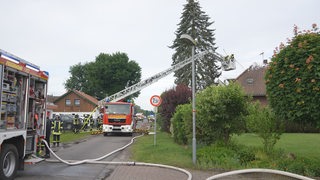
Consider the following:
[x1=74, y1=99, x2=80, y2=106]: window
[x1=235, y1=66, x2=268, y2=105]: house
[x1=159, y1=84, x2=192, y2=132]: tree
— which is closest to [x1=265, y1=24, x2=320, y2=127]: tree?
[x1=159, y1=84, x2=192, y2=132]: tree

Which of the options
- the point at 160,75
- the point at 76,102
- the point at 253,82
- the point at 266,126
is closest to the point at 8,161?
the point at 266,126

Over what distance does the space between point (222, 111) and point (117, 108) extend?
15003 mm

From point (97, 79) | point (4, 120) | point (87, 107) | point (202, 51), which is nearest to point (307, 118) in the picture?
point (4, 120)

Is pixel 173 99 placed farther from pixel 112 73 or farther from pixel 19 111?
pixel 112 73

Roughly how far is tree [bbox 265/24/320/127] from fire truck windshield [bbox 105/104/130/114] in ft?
57.1

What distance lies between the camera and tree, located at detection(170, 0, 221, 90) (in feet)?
134

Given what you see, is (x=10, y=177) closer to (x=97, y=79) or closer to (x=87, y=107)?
(x=87, y=107)

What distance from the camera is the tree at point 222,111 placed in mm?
11844

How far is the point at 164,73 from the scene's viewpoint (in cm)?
3609

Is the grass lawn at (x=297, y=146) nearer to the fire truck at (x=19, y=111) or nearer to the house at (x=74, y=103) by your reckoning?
the fire truck at (x=19, y=111)

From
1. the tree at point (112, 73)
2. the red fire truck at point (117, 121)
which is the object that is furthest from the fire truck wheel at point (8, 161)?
the tree at point (112, 73)

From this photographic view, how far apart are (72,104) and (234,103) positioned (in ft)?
174

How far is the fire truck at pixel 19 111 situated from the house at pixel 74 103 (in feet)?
166

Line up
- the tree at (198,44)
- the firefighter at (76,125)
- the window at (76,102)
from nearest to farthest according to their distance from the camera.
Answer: the firefighter at (76,125), the tree at (198,44), the window at (76,102)
